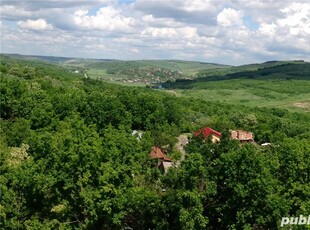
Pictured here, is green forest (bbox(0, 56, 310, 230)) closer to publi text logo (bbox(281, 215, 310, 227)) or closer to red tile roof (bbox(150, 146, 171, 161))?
publi text logo (bbox(281, 215, 310, 227))

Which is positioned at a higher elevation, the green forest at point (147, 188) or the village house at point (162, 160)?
the green forest at point (147, 188)

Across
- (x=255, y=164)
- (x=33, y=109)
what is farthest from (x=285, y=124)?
(x=255, y=164)

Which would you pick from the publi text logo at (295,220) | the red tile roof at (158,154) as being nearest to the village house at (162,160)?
the red tile roof at (158,154)

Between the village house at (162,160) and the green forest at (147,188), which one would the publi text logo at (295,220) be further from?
the village house at (162,160)

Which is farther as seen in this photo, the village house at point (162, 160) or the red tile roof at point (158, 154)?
the red tile roof at point (158, 154)

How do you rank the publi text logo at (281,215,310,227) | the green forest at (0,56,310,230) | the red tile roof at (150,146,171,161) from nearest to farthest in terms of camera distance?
the publi text logo at (281,215,310,227), the green forest at (0,56,310,230), the red tile roof at (150,146,171,161)

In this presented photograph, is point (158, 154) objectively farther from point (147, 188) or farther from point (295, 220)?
point (295, 220)

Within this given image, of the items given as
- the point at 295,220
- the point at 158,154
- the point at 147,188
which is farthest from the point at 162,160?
the point at 295,220

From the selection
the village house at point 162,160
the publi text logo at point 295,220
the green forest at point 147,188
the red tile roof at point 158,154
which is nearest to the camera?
the publi text logo at point 295,220

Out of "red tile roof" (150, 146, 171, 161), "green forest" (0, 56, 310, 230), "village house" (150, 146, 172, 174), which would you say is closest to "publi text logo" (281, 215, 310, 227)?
"green forest" (0, 56, 310, 230)
